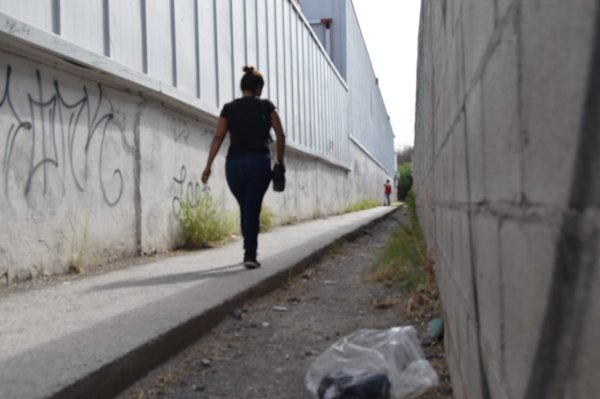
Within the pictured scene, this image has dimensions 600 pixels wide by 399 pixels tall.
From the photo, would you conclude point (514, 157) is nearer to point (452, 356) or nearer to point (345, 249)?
point (452, 356)

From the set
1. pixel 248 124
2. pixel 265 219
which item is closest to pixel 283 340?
pixel 248 124

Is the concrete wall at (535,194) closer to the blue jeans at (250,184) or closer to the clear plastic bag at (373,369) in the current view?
the clear plastic bag at (373,369)

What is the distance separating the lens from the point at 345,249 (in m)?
8.47

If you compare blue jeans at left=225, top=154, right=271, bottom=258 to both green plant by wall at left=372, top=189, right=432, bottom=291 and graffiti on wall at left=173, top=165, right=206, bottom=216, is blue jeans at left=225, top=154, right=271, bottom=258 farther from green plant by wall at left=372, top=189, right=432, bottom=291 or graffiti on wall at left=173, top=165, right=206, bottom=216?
graffiti on wall at left=173, top=165, right=206, bottom=216

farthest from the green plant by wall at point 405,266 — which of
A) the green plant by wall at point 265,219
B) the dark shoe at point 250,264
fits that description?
the green plant by wall at point 265,219

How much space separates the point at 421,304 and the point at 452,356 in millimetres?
1633

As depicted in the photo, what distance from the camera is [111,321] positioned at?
3055mm

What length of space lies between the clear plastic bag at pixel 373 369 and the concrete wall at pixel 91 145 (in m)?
2.34

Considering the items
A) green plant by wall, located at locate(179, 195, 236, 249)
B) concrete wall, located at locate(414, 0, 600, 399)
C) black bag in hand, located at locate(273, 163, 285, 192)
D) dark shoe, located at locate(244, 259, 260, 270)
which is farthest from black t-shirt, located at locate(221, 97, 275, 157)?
concrete wall, located at locate(414, 0, 600, 399)

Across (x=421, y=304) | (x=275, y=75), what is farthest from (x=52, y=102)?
(x=275, y=75)

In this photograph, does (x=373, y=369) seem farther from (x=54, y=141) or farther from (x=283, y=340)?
(x=54, y=141)

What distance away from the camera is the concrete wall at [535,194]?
2.16 feet

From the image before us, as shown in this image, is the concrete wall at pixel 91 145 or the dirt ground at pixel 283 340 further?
the concrete wall at pixel 91 145

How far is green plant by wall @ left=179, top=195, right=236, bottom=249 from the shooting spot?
6.91 metres
